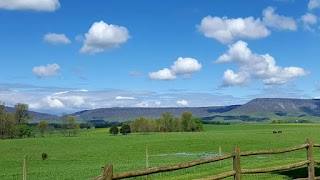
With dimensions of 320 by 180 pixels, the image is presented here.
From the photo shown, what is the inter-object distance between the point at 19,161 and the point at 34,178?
24794 millimetres

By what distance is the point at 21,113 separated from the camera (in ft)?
421

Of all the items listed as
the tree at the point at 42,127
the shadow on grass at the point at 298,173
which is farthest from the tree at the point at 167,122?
the shadow on grass at the point at 298,173

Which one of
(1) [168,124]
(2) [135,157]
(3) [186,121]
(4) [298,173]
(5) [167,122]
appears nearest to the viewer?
(4) [298,173]

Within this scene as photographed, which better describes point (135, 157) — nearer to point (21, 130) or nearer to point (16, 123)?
point (21, 130)

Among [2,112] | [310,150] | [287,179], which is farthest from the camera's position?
[2,112]

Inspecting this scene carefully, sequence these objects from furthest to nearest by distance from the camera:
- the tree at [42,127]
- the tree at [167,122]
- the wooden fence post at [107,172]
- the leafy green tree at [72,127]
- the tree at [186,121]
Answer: the tree at [167,122] → the tree at [186,121] → the leafy green tree at [72,127] → the tree at [42,127] → the wooden fence post at [107,172]

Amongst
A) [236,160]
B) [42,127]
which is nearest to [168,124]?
[42,127]

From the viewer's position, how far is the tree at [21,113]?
126m

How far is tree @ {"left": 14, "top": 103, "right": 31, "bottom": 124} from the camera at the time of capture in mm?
126375

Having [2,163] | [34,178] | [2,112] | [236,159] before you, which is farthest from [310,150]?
[2,112]

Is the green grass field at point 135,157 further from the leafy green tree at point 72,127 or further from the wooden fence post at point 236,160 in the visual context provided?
the leafy green tree at point 72,127

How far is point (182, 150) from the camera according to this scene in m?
66.0

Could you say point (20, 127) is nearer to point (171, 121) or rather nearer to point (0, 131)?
point (0, 131)

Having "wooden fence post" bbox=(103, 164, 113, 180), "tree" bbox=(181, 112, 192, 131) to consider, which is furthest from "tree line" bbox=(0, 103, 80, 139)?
"wooden fence post" bbox=(103, 164, 113, 180)
